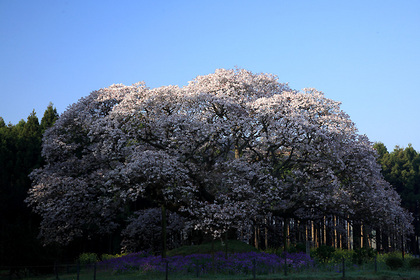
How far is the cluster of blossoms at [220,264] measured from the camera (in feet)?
91.6

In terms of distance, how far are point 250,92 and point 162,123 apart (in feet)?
29.9

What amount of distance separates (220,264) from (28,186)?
26801 mm

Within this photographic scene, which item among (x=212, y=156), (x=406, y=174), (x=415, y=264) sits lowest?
(x=415, y=264)

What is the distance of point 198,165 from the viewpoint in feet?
115

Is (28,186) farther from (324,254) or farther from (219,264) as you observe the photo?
(324,254)

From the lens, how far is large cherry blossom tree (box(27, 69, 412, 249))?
3216 centimetres

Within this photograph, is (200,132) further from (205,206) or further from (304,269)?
(304,269)

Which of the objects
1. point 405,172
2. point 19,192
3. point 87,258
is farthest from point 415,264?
point 405,172

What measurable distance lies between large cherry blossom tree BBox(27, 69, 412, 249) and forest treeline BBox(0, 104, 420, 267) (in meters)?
3.14

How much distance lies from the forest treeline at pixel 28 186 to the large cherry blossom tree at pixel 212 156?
10.3 ft

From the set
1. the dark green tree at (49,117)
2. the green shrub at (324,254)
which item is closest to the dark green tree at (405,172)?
the green shrub at (324,254)

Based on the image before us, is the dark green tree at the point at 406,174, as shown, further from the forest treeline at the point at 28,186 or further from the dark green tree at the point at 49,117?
the dark green tree at the point at 49,117

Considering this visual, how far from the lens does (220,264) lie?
94.0 ft

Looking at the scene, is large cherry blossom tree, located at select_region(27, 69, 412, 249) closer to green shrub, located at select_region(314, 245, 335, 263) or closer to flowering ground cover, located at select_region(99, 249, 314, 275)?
flowering ground cover, located at select_region(99, 249, 314, 275)
